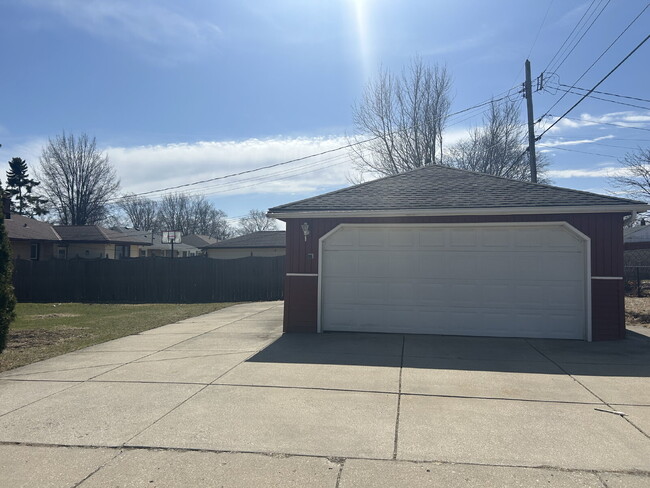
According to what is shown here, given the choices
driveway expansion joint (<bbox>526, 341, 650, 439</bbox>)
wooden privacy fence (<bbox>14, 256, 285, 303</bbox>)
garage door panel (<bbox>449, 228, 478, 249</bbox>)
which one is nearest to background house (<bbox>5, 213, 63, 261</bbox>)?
wooden privacy fence (<bbox>14, 256, 285, 303</bbox>)

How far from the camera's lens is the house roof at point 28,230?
981 inches

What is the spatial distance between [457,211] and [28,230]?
25950 millimetres

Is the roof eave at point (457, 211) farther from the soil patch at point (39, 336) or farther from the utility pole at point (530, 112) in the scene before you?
the utility pole at point (530, 112)

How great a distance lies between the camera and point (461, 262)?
982 cm

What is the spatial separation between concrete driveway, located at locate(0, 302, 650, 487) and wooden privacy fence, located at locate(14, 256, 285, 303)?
35.9ft

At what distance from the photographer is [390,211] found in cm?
988

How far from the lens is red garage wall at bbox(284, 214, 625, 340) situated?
9.21 metres

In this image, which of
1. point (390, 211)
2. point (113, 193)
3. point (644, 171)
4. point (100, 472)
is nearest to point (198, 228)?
point (113, 193)

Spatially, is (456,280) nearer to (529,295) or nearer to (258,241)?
(529,295)

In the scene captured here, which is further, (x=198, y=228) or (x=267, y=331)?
(x=198, y=228)

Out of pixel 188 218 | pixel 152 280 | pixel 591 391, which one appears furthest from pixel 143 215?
pixel 591 391

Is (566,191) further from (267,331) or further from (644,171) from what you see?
(644,171)

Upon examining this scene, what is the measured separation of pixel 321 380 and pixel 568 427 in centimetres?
309

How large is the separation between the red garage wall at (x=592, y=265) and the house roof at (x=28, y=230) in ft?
67.5
